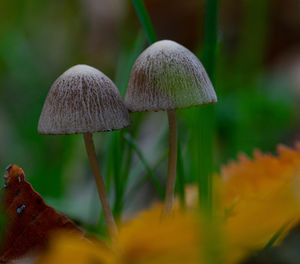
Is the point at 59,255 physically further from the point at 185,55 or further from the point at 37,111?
the point at 37,111

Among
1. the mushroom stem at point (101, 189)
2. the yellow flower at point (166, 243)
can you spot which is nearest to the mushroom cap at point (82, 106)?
the mushroom stem at point (101, 189)

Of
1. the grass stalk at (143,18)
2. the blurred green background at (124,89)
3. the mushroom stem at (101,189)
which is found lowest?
the blurred green background at (124,89)

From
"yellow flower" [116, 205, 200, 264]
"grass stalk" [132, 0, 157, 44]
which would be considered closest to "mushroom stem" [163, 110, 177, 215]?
"grass stalk" [132, 0, 157, 44]

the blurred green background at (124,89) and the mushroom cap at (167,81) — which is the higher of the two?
the mushroom cap at (167,81)

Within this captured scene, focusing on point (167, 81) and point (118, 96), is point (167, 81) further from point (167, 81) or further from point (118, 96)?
point (118, 96)

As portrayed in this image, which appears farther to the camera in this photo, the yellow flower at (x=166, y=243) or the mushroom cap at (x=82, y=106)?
the mushroom cap at (x=82, y=106)

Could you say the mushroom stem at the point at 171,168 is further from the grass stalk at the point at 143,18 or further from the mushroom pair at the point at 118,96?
the grass stalk at the point at 143,18

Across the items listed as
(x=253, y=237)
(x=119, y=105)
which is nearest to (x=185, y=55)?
(x=119, y=105)

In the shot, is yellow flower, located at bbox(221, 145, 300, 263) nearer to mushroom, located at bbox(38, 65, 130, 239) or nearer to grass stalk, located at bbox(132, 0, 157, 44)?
mushroom, located at bbox(38, 65, 130, 239)
